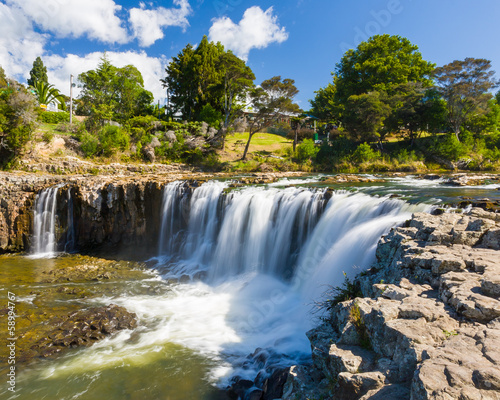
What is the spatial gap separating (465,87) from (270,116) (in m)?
17.4

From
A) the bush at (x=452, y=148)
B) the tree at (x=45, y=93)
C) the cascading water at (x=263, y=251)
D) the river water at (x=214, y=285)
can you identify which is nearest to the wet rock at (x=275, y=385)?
the river water at (x=214, y=285)

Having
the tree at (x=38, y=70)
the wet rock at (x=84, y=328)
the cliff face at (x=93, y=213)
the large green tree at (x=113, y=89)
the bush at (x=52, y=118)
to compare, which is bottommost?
the wet rock at (x=84, y=328)

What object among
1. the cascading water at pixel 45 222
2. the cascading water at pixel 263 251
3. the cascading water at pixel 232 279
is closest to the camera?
the cascading water at pixel 232 279

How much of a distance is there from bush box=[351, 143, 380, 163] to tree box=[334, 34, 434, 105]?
8063 millimetres

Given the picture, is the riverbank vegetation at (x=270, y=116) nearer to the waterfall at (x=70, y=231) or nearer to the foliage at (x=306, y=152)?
the foliage at (x=306, y=152)

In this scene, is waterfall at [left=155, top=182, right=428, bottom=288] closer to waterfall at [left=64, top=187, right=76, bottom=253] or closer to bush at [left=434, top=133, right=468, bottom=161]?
waterfall at [left=64, top=187, right=76, bottom=253]

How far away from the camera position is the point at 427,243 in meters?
5.55

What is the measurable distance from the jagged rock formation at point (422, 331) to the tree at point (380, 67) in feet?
100

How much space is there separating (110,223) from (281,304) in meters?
10.1

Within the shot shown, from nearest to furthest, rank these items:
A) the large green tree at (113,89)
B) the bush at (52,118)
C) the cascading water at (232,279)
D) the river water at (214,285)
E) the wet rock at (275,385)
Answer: the wet rock at (275,385), the river water at (214,285), the cascading water at (232,279), the bush at (52,118), the large green tree at (113,89)

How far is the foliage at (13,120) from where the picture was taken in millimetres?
18219

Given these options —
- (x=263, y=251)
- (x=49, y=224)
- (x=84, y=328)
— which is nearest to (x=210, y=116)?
(x=49, y=224)

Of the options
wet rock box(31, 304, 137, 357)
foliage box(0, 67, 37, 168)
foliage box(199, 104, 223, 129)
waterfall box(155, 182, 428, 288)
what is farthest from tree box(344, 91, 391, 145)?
wet rock box(31, 304, 137, 357)

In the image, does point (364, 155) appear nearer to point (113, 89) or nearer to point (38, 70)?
point (113, 89)
